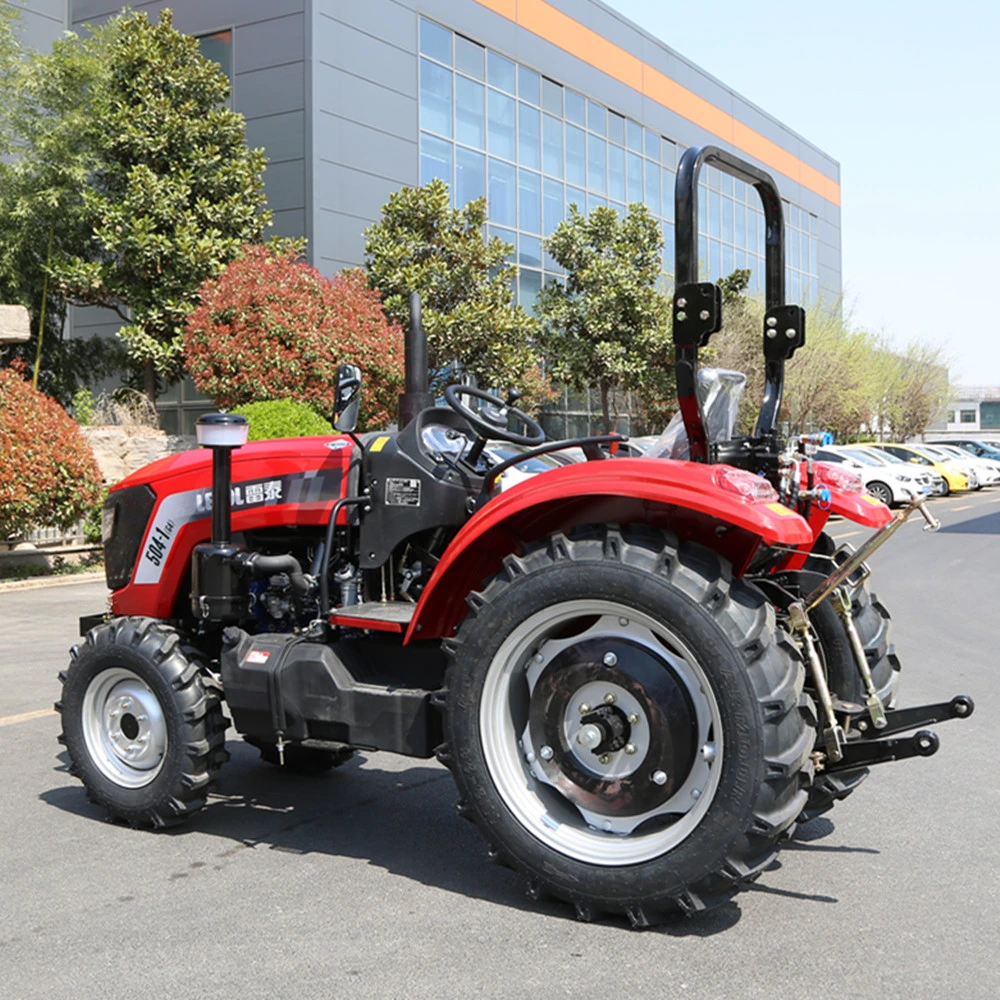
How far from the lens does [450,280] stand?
79.1 feet

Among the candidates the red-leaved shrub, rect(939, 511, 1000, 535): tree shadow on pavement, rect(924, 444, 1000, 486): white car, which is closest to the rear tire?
rect(939, 511, 1000, 535): tree shadow on pavement

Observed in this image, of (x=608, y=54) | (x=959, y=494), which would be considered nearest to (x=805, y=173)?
(x=608, y=54)

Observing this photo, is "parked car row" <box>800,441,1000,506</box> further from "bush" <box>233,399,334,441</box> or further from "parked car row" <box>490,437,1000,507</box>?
"bush" <box>233,399,334,441</box>

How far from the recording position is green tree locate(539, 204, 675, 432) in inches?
1110

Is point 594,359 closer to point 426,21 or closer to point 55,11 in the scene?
point 426,21

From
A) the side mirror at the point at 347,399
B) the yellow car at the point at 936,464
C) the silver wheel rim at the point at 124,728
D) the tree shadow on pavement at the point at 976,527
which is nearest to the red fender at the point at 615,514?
the side mirror at the point at 347,399

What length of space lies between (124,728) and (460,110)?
89.4 ft

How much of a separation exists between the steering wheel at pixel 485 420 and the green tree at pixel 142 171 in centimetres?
1730

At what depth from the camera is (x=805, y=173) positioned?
5244 centimetres

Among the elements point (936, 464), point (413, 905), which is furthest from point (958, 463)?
point (413, 905)

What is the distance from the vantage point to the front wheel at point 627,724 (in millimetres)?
3482

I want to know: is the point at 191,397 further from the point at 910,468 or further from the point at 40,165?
the point at 910,468

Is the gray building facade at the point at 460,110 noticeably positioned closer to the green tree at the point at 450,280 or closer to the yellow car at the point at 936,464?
the green tree at the point at 450,280

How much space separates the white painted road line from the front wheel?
3794 millimetres
